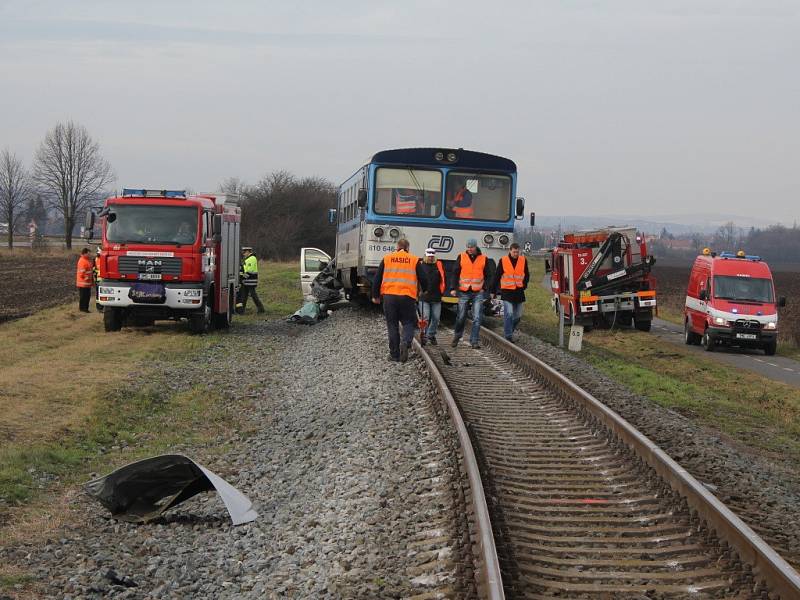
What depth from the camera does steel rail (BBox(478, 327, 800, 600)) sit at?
559 cm

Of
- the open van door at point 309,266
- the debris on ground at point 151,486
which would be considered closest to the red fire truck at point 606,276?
the open van door at point 309,266

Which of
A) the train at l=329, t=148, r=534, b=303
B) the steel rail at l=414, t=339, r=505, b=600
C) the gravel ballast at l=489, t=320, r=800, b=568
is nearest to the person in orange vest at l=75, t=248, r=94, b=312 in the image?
the train at l=329, t=148, r=534, b=303

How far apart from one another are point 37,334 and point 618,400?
13496mm

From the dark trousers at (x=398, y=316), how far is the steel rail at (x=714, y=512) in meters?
4.01

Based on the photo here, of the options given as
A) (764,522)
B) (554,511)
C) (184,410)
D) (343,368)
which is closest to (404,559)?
(554,511)

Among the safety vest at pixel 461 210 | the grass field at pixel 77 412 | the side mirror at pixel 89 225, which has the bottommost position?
the grass field at pixel 77 412

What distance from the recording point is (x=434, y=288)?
16578mm

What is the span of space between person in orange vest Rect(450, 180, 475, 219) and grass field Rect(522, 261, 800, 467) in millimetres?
3790

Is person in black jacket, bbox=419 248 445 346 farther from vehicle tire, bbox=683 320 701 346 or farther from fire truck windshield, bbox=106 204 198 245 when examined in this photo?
vehicle tire, bbox=683 320 701 346

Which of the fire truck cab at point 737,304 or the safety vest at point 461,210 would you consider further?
the fire truck cab at point 737,304

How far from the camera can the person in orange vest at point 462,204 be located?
69.1 ft

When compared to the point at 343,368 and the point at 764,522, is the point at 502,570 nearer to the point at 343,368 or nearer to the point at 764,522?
the point at 764,522

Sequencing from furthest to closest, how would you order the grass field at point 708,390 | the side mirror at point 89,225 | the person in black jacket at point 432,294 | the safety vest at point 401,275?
the side mirror at point 89,225 < the person in black jacket at point 432,294 < the safety vest at point 401,275 < the grass field at point 708,390

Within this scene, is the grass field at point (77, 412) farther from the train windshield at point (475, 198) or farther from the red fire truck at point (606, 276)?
the red fire truck at point (606, 276)
